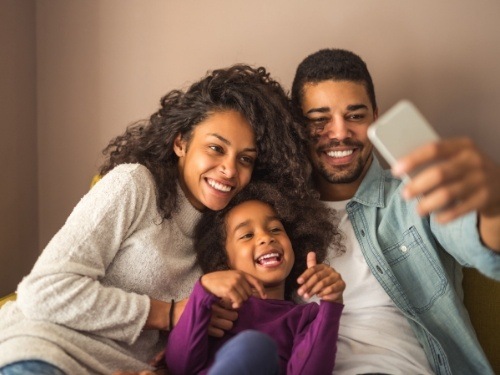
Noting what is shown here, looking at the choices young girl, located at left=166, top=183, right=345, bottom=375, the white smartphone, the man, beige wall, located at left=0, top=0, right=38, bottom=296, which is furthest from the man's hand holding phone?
beige wall, located at left=0, top=0, right=38, bottom=296

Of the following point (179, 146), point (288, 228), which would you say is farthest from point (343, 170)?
point (179, 146)

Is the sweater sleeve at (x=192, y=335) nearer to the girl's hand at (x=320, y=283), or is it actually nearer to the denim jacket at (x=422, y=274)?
the girl's hand at (x=320, y=283)

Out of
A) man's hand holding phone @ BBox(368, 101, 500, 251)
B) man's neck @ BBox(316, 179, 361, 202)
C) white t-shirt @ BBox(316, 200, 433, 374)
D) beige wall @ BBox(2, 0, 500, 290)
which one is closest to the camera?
man's hand holding phone @ BBox(368, 101, 500, 251)

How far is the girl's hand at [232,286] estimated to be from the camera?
1.12 m

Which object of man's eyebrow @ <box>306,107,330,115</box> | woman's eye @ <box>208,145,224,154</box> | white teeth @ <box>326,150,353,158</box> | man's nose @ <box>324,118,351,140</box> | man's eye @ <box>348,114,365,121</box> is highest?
man's eyebrow @ <box>306,107,330,115</box>

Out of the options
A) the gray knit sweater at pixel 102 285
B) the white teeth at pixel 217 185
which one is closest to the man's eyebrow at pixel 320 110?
the white teeth at pixel 217 185

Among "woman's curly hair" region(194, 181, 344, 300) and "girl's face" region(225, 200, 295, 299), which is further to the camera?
"woman's curly hair" region(194, 181, 344, 300)

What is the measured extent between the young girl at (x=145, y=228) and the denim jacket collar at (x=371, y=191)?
6.1 inches

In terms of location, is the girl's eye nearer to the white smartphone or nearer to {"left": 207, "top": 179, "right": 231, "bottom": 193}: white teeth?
{"left": 207, "top": 179, "right": 231, "bottom": 193}: white teeth

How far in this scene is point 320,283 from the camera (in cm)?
111

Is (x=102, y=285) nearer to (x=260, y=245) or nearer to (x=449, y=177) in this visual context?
(x=260, y=245)

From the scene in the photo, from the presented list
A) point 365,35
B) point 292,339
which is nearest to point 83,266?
point 292,339

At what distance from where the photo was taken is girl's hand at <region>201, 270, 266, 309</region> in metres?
1.12

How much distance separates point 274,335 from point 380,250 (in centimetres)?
37
